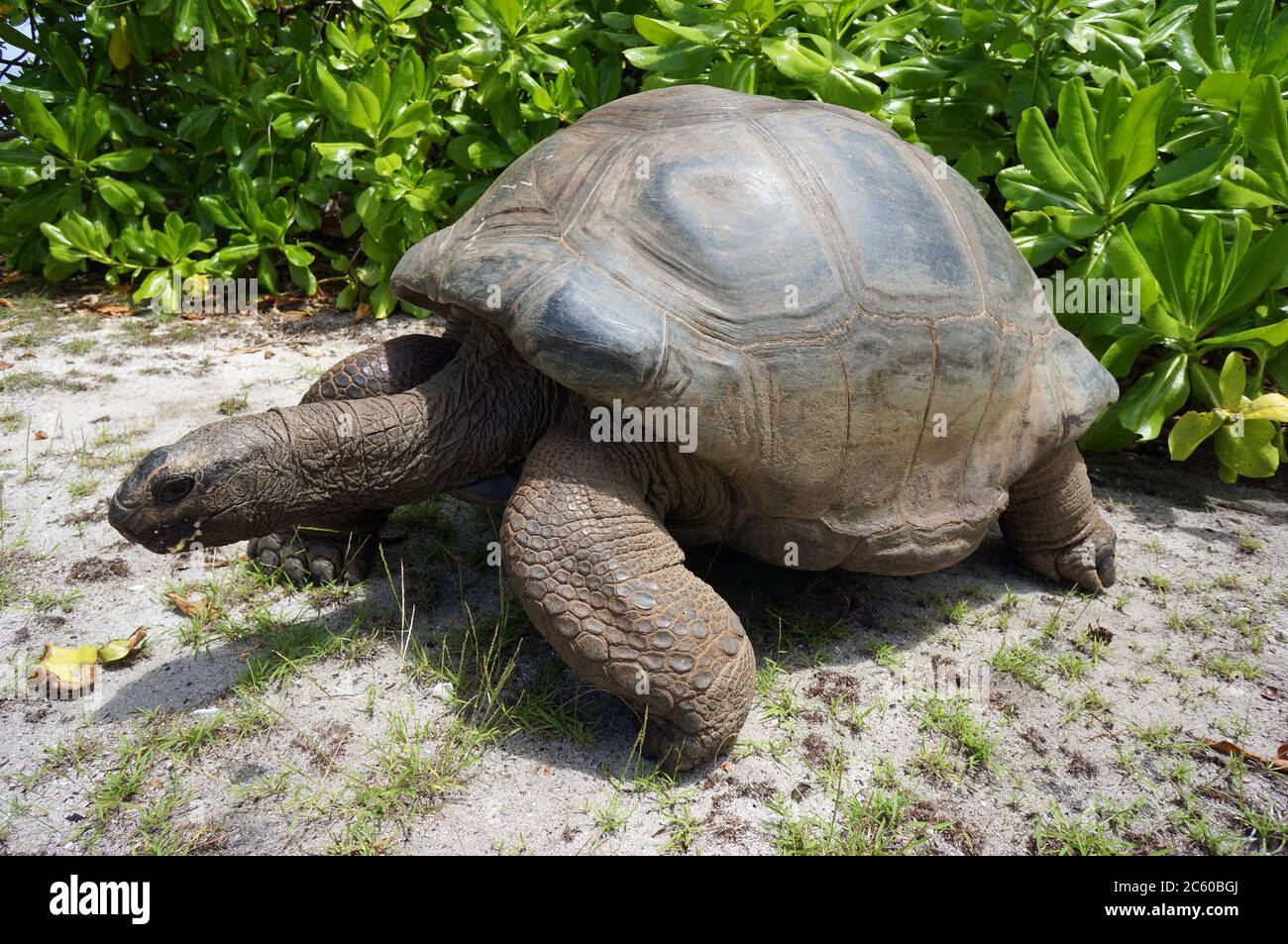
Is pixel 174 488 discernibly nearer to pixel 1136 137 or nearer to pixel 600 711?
pixel 600 711

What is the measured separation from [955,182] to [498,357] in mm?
1862

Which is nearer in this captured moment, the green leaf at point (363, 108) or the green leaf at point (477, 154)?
Answer: the green leaf at point (363, 108)

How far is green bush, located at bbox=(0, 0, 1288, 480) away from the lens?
4.16m

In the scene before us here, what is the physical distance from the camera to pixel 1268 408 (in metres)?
4.23

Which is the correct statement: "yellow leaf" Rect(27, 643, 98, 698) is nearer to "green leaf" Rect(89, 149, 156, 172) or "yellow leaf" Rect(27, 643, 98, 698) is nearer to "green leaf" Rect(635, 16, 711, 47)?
"green leaf" Rect(635, 16, 711, 47)

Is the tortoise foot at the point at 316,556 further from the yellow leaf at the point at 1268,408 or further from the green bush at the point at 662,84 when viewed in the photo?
the yellow leaf at the point at 1268,408

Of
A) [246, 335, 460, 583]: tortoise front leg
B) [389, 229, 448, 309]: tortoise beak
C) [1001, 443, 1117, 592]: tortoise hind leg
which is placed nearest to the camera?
[389, 229, 448, 309]: tortoise beak

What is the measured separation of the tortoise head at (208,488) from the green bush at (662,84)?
9.39ft

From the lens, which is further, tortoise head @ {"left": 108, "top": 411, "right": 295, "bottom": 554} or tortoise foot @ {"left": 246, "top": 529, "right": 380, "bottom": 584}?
tortoise foot @ {"left": 246, "top": 529, "right": 380, "bottom": 584}

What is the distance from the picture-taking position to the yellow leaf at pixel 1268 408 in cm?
420

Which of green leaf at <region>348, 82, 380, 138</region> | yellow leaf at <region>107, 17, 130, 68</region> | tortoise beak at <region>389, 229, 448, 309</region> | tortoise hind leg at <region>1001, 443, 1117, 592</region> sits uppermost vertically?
yellow leaf at <region>107, 17, 130, 68</region>

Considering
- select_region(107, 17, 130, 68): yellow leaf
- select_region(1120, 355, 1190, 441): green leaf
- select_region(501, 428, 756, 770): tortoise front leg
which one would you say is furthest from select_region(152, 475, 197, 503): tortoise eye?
select_region(107, 17, 130, 68): yellow leaf

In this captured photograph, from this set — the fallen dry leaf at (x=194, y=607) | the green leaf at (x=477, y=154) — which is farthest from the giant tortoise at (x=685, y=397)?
the green leaf at (x=477, y=154)

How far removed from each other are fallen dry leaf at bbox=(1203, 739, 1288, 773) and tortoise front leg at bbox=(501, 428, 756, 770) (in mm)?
1565
